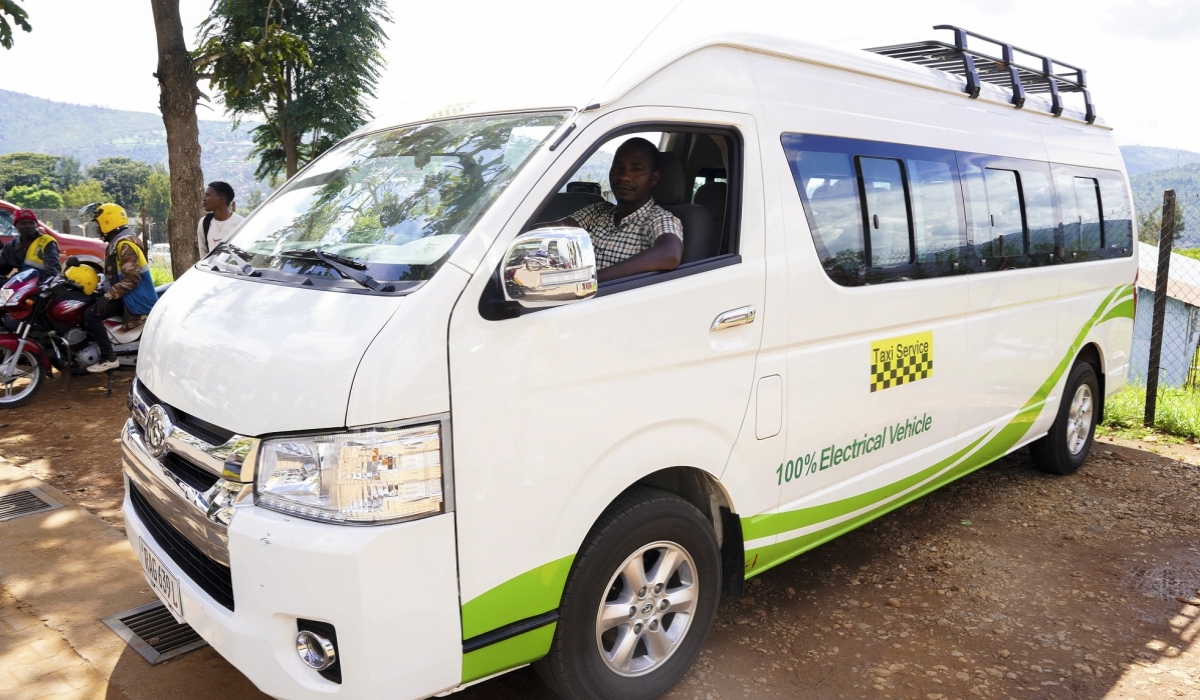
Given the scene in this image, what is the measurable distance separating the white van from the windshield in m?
0.02

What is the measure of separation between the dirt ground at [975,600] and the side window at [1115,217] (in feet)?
5.49

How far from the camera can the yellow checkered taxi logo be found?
12.3ft

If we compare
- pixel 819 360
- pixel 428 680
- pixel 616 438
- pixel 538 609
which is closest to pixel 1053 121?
pixel 819 360

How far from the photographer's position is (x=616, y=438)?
269cm

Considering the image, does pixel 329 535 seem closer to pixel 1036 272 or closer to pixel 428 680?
pixel 428 680

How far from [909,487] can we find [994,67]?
2.67m

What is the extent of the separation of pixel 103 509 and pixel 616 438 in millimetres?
3810

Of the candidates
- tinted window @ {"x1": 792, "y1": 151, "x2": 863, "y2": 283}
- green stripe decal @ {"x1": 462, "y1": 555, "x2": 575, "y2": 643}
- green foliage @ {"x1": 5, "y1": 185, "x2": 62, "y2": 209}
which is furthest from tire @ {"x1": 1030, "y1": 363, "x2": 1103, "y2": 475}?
green foliage @ {"x1": 5, "y1": 185, "x2": 62, "y2": 209}

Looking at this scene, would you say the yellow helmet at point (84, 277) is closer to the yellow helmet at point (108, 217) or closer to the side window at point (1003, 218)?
the yellow helmet at point (108, 217)

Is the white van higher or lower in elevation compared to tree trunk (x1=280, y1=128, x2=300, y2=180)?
lower

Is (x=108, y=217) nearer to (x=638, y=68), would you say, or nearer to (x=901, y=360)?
(x=638, y=68)

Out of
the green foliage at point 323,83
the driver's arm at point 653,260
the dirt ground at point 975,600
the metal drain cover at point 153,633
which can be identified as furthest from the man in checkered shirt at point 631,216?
the green foliage at point 323,83

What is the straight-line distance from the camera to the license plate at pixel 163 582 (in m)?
2.69

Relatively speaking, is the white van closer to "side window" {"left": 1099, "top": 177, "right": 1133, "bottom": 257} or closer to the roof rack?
the roof rack
